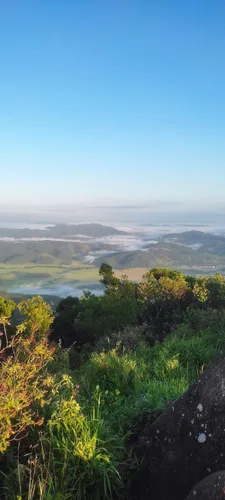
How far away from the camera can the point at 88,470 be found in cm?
386

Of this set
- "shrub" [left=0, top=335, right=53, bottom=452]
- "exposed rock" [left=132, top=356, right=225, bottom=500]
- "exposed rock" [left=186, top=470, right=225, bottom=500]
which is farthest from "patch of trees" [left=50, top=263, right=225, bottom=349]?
"exposed rock" [left=186, top=470, right=225, bottom=500]

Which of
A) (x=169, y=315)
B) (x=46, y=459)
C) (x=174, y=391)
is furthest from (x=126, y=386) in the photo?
(x=169, y=315)

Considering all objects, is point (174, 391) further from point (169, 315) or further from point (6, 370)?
point (169, 315)

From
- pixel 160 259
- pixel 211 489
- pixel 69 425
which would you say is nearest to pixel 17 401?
pixel 69 425

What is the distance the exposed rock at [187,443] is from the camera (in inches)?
146

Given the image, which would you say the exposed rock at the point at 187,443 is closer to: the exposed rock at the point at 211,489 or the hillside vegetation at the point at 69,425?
the hillside vegetation at the point at 69,425

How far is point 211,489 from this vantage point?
2.82 m

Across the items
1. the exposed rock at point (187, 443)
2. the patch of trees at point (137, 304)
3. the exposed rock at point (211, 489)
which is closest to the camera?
the exposed rock at point (211, 489)

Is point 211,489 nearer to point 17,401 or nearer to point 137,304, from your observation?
point 17,401

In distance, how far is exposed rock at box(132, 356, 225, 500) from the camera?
3.71 meters

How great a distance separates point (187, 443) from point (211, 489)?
99cm

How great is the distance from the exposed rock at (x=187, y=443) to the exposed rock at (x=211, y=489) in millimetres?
801

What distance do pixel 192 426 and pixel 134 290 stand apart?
29.5 m

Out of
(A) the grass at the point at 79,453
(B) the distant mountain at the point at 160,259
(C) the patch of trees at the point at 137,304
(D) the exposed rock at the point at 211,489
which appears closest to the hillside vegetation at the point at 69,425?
(A) the grass at the point at 79,453
